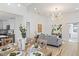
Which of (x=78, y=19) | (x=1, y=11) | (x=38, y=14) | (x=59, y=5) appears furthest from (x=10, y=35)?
(x=78, y=19)

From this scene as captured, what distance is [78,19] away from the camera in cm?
219

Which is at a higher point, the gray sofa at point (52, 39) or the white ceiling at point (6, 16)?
the white ceiling at point (6, 16)

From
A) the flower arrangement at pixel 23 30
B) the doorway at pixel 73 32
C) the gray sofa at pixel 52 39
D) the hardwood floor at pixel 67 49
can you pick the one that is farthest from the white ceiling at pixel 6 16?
the doorway at pixel 73 32

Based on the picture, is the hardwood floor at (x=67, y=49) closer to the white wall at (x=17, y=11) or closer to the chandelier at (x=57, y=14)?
the chandelier at (x=57, y=14)

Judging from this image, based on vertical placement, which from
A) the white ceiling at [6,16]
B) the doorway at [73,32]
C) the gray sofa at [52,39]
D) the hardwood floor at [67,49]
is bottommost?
the hardwood floor at [67,49]

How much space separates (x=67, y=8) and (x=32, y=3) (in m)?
0.70

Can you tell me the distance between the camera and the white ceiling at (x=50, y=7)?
7.18ft

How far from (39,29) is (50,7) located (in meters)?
0.49

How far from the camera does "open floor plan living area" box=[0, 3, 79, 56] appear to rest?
2188 millimetres

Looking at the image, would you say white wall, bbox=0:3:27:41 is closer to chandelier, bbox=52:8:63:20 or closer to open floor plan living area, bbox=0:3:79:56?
open floor plan living area, bbox=0:3:79:56

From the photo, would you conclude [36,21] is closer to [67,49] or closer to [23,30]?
[23,30]

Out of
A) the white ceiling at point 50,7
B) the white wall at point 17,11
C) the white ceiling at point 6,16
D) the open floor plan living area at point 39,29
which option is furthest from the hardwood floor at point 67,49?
the white ceiling at point 6,16

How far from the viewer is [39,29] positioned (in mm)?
2266

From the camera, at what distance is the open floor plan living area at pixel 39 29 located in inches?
86.1
